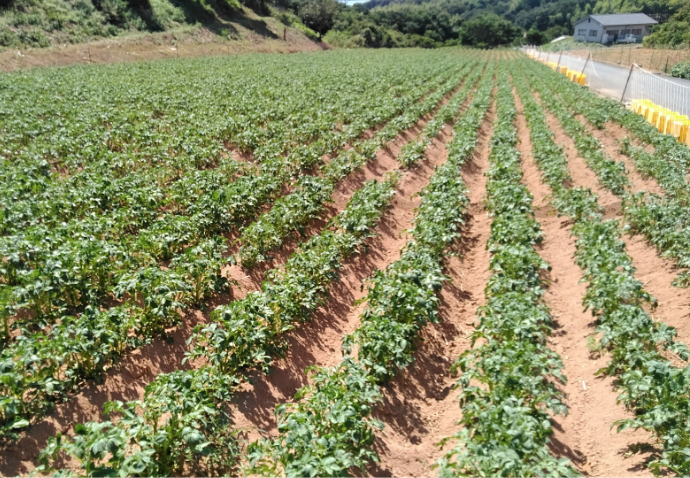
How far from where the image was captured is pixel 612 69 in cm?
2641

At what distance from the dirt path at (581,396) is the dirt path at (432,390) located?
1209 mm

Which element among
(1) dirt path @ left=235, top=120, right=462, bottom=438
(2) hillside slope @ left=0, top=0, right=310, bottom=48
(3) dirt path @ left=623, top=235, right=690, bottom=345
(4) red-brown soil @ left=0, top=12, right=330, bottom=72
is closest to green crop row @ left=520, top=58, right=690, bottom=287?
(3) dirt path @ left=623, top=235, right=690, bottom=345

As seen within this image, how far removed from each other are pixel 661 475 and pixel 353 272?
5.26 m

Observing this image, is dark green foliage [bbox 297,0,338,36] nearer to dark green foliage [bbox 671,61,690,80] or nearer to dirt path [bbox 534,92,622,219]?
dark green foliage [bbox 671,61,690,80]

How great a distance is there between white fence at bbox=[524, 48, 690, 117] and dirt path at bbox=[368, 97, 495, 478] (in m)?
14.9

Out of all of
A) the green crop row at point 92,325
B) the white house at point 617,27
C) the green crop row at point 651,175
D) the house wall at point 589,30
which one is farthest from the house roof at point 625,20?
the green crop row at point 92,325

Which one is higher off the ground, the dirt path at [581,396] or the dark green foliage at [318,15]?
the dark green foliage at [318,15]

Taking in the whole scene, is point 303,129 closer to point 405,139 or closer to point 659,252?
point 405,139

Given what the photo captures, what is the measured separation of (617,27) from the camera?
86.1 metres

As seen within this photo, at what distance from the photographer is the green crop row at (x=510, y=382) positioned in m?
3.69

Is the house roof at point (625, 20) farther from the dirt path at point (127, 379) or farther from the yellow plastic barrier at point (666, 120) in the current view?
the dirt path at point (127, 379)

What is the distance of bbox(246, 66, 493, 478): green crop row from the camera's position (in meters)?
3.74

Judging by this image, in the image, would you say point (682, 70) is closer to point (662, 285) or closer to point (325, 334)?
point (662, 285)

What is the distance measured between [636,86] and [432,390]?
22881mm
